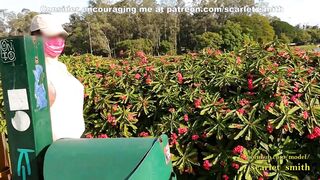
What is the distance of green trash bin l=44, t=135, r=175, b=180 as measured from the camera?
59.3 inches

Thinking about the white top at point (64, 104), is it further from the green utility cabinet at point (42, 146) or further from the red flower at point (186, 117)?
the red flower at point (186, 117)

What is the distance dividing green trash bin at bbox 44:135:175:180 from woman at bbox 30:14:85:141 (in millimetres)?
267

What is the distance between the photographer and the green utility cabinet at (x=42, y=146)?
152 cm

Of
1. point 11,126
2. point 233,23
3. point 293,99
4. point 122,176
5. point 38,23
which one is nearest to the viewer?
point 122,176

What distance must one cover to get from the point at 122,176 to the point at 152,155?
143 millimetres

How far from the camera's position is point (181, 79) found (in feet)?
11.1

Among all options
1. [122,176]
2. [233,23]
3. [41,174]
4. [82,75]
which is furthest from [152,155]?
[233,23]

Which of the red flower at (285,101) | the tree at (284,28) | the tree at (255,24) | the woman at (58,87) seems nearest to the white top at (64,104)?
the woman at (58,87)

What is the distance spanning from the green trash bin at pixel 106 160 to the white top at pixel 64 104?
25 cm

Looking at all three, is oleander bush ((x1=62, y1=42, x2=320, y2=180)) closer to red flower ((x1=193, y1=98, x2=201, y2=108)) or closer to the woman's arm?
red flower ((x1=193, y1=98, x2=201, y2=108))

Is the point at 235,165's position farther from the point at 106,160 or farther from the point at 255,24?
the point at 255,24

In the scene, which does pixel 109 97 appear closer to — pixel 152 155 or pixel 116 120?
pixel 116 120

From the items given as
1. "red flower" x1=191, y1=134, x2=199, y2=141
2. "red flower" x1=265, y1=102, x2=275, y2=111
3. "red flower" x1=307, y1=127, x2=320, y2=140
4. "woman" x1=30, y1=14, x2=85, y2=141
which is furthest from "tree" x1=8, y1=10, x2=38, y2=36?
"red flower" x1=307, y1=127, x2=320, y2=140

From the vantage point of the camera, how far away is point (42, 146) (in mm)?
1646
